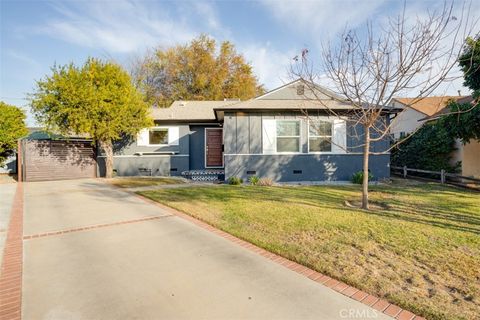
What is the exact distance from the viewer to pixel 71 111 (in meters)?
11.5

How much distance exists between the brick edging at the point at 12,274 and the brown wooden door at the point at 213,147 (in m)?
9.58

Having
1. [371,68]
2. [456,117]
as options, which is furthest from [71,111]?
[456,117]

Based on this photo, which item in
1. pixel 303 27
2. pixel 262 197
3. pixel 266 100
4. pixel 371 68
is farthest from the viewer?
pixel 266 100

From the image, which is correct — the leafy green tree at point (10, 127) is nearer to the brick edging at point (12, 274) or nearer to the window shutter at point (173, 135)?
the window shutter at point (173, 135)

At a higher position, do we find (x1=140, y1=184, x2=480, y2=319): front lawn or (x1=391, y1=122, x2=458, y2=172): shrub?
(x1=391, y1=122, x2=458, y2=172): shrub

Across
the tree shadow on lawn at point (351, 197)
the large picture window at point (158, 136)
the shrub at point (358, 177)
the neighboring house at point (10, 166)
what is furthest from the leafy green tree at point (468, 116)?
the neighboring house at point (10, 166)

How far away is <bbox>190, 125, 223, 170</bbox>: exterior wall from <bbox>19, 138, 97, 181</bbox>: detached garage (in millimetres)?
5560

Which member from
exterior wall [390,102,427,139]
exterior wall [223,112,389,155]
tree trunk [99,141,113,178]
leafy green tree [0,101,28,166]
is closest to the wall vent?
exterior wall [223,112,389,155]

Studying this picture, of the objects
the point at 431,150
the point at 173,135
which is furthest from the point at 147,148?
the point at 431,150

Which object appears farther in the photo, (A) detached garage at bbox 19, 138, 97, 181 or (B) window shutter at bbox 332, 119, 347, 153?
(A) detached garage at bbox 19, 138, 97, 181

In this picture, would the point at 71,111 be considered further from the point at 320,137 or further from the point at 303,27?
the point at 320,137

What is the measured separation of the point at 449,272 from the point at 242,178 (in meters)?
8.74

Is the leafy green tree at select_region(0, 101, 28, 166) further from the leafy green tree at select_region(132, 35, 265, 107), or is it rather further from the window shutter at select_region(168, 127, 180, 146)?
the leafy green tree at select_region(132, 35, 265, 107)

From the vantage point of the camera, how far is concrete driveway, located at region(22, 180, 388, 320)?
2588 mm
